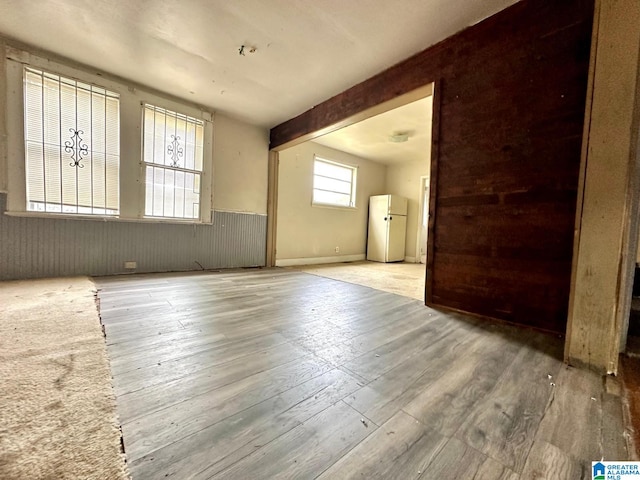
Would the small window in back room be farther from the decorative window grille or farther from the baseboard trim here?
the decorative window grille

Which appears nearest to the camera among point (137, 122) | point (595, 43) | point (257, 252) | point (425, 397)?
point (425, 397)

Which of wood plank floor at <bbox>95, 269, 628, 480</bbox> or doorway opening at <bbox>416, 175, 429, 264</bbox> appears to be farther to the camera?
doorway opening at <bbox>416, 175, 429, 264</bbox>

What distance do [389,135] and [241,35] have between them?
3047mm

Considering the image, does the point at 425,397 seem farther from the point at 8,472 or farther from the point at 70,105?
the point at 70,105

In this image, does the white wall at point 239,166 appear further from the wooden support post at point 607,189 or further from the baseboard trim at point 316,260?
the wooden support post at point 607,189

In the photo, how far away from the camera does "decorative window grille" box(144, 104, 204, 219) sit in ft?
11.3

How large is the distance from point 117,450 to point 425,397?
3.43 ft

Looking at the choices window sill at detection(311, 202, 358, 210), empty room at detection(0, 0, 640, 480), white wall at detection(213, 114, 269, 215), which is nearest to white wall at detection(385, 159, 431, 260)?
window sill at detection(311, 202, 358, 210)

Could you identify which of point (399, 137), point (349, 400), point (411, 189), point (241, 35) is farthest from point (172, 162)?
point (411, 189)

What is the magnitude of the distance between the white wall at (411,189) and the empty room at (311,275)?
2507 millimetres

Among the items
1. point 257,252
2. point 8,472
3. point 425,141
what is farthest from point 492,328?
point 425,141

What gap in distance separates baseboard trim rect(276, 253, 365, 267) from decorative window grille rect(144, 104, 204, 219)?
5.80 ft

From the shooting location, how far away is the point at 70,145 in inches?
114

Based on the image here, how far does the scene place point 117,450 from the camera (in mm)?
732
